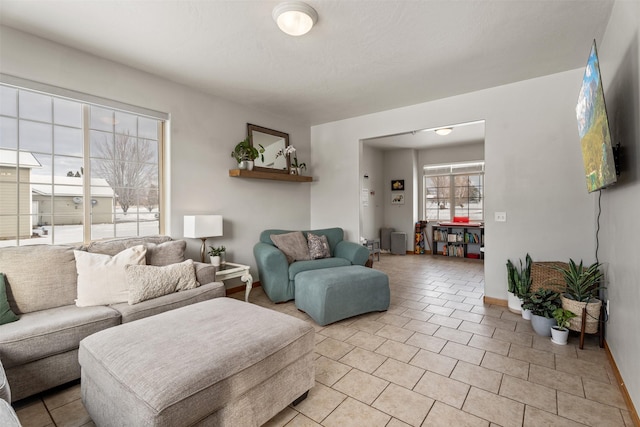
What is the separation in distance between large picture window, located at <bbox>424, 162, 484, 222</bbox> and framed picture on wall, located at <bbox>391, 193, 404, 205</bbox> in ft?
2.15

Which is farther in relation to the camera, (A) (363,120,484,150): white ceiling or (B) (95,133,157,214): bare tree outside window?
(A) (363,120,484,150): white ceiling

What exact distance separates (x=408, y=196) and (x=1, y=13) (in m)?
6.93

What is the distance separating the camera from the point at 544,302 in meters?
2.74

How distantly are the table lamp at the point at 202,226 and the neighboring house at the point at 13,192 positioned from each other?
1.27m

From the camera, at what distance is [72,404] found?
1798 millimetres

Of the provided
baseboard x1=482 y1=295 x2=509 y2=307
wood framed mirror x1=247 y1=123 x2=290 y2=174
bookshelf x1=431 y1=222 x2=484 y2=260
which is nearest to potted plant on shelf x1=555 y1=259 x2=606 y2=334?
baseboard x1=482 y1=295 x2=509 y2=307

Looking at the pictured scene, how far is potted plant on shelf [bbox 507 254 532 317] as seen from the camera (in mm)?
3059

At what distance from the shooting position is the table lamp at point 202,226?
129 inches

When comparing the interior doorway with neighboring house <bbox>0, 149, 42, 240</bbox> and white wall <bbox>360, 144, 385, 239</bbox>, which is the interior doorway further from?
neighboring house <bbox>0, 149, 42, 240</bbox>

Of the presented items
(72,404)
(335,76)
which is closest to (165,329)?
(72,404)

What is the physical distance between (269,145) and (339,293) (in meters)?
2.57

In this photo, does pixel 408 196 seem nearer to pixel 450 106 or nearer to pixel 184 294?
pixel 450 106

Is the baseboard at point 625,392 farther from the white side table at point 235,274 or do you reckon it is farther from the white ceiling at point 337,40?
the white side table at point 235,274

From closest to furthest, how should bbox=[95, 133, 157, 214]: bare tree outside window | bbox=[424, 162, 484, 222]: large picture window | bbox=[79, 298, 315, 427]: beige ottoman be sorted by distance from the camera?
bbox=[79, 298, 315, 427]: beige ottoman
bbox=[95, 133, 157, 214]: bare tree outside window
bbox=[424, 162, 484, 222]: large picture window
